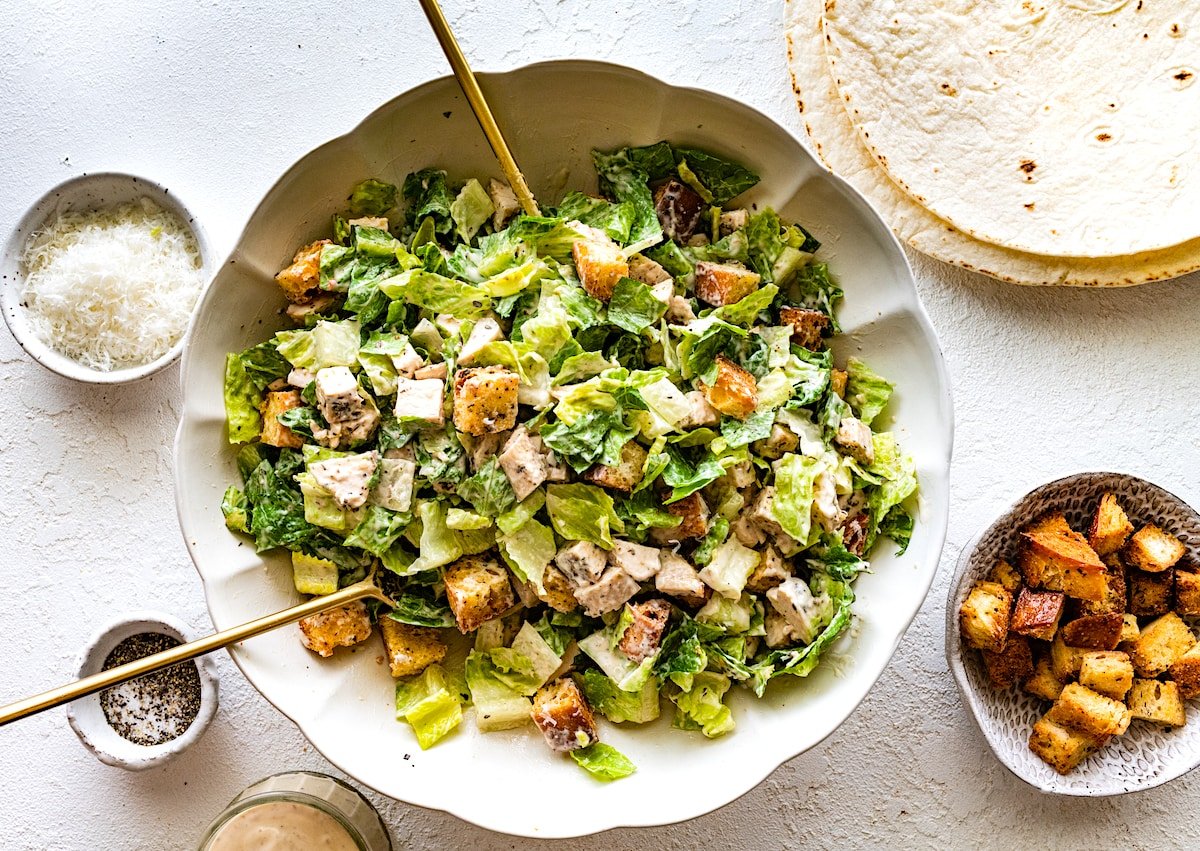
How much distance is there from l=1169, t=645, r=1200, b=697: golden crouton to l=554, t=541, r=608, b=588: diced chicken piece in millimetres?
1719

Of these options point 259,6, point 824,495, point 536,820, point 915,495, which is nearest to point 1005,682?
point 915,495

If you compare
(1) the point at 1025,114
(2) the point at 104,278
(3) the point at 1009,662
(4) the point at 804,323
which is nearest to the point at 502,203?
(4) the point at 804,323

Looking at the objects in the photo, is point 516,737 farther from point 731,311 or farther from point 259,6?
point 259,6

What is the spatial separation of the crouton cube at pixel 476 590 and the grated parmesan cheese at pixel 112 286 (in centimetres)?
120

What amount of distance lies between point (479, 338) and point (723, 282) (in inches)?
25.4

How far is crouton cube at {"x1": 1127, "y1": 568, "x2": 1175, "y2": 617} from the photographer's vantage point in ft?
9.62

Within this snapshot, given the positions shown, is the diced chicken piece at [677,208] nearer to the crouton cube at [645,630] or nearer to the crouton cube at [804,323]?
the crouton cube at [804,323]

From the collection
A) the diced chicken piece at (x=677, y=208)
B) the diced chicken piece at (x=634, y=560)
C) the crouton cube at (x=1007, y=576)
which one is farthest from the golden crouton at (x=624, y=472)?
the crouton cube at (x=1007, y=576)

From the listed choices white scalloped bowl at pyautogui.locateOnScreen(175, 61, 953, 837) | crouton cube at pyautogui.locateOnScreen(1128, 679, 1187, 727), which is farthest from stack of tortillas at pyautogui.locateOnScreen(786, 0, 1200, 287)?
crouton cube at pyautogui.locateOnScreen(1128, 679, 1187, 727)

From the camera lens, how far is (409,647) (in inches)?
101

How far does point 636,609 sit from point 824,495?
0.54 meters

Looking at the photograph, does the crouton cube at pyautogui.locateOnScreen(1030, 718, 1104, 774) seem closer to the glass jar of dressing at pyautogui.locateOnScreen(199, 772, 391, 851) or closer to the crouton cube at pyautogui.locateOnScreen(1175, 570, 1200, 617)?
the crouton cube at pyautogui.locateOnScreen(1175, 570, 1200, 617)

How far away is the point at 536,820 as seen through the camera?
245 centimetres

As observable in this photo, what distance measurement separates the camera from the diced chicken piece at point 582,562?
242 cm
